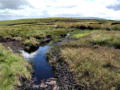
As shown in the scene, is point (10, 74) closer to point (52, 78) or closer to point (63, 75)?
point (52, 78)

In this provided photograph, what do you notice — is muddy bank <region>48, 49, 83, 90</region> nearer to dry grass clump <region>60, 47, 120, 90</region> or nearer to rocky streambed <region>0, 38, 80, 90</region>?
rocky streambed <region>0, 38, 80, 90</region>

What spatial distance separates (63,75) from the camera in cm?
1294

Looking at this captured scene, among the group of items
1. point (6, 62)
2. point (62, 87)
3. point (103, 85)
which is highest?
point (6, 62)

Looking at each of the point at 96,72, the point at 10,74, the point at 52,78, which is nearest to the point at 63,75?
the point at 52,78

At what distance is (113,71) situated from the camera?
11.3m

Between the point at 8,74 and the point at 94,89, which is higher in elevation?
the point at 8,74

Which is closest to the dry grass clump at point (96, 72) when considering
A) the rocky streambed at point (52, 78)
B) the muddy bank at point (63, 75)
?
the muddy bank at point (63, 75)

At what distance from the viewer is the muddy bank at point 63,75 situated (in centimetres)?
1083

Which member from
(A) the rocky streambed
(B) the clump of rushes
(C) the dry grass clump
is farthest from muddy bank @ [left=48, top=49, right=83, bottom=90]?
(B) the clump of rushes

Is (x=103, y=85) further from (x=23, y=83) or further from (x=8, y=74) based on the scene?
(x=8, y=74)

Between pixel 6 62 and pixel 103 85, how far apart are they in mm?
10794

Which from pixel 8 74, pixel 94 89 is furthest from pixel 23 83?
pixel 94 89

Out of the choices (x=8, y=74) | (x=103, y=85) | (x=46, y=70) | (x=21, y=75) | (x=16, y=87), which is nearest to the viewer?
(x=103, y=85)

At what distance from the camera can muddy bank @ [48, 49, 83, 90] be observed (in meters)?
10.8
